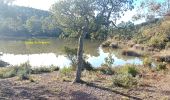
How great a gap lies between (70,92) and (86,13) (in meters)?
3.09

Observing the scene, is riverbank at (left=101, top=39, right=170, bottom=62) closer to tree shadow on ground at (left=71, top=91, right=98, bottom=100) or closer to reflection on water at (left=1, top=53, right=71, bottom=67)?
reflection on water at (left=1, top=53, right=71, bottom=67)

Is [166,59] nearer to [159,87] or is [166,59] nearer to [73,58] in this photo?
[73,58]

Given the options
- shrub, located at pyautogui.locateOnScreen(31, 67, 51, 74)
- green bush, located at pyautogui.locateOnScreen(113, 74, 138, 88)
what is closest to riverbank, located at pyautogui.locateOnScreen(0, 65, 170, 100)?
green bush, located at pyautogui.locateOnScreen(113, 74, 138, 88)

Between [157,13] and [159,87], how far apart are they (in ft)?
11.8

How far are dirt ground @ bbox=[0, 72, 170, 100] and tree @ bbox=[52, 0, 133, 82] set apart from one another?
1542 mm

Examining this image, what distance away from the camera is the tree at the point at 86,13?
13166 millimetres

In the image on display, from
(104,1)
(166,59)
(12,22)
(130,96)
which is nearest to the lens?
(130,96)

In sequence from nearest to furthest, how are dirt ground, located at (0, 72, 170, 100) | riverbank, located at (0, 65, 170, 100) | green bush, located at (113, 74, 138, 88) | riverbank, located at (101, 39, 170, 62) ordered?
dirt ground, located at (0, 72, 170, 100) → riverbank, located at (0, 65, 170, 100) → green bush, located at (113, 74, 138, 88) → riverbank, located at (101, 39, 170, 62)

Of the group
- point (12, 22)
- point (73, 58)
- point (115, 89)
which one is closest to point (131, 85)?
point (115, 89)

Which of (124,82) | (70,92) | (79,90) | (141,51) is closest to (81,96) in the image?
(70,92)

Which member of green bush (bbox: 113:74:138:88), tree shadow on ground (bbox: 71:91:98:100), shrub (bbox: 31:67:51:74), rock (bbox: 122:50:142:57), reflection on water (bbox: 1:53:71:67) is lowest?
tree shadow on ground (bbox: 71:91:98:100)

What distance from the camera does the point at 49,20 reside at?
48.6 ft

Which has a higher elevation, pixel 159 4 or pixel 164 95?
pixel 159 4

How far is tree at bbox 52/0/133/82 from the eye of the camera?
1317 cm
